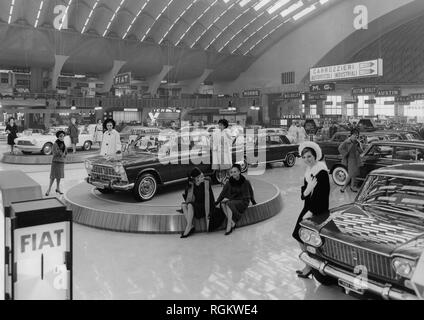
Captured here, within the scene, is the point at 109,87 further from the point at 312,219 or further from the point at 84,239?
the point at 312,219

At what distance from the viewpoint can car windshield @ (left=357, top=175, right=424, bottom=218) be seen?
14.9ft

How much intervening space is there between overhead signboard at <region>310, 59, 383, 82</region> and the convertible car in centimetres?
1095

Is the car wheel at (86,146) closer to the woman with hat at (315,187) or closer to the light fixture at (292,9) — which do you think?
→ the woman with hat at (315,187)

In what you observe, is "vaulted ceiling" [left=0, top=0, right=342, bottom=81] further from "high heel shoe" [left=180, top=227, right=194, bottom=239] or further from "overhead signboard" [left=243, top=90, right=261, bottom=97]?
"high heel shoe" [left=180, top=227, right=194, bottom=239]

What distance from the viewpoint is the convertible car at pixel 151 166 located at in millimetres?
8281

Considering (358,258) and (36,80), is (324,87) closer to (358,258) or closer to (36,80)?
(358,258)

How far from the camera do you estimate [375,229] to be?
4.12 meters

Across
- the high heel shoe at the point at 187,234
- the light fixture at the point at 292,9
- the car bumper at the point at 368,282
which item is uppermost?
the light fixture at the point at 292,9

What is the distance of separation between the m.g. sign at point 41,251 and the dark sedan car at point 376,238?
2.43 m

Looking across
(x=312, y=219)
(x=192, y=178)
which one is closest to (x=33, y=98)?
Answer: (x=192, y=178)

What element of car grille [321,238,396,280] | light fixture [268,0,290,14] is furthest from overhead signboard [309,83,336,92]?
car grille [321,238,396,280]

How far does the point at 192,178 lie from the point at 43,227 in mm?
4295

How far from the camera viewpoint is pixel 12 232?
7.61 ft

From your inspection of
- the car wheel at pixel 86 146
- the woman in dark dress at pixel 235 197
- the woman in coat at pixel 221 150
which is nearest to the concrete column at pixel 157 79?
the car wheel at pixel 86 146
